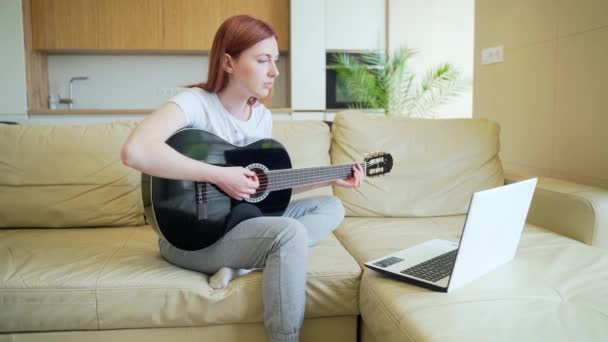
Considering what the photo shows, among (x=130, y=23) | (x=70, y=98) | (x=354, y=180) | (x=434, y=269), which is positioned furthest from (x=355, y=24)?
(x=434, y=269)

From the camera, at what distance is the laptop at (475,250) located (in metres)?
1.18

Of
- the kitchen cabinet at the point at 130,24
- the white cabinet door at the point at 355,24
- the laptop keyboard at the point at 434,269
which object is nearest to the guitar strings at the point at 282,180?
the laptop keyboard at the point at 434,269

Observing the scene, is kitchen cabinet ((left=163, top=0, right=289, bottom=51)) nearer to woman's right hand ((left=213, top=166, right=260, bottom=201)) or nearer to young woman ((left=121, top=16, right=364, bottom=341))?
young woman ((left=121, top=16, right=364, bottom=341))

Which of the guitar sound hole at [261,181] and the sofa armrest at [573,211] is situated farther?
the sofa armrest at [573,211]

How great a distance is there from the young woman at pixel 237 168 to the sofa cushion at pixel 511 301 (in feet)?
0.74

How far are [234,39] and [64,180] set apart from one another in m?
0.93

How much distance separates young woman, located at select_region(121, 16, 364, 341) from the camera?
1.36 meters

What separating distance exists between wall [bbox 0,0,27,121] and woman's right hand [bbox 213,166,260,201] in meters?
3.75

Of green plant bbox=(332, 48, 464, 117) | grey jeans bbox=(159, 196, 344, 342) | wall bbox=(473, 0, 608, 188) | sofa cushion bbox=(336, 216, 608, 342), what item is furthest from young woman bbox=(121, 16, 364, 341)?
green plant bbox=(332, 48, 464, 117)

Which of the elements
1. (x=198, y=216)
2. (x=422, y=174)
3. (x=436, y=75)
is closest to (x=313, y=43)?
(x=436, y=75)

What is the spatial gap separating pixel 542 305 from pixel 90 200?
160 centimetres

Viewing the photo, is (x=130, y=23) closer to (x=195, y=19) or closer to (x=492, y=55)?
(x=195, y=19)

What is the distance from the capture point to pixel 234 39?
5.14ft

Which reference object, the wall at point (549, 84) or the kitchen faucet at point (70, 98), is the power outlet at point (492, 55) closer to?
the wall at point (549, 84)
